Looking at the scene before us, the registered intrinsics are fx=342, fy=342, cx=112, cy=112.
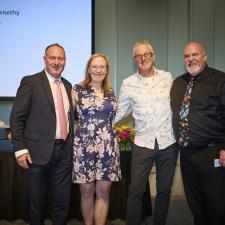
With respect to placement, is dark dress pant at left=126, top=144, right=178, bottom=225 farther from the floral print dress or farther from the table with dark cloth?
the table with dark cloth

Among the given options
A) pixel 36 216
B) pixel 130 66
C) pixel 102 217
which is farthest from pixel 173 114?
pixel 130 66

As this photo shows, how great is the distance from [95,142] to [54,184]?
1.42 ft

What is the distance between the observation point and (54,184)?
254 cm

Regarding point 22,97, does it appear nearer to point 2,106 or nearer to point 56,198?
point 56,198

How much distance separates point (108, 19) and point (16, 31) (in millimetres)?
1054

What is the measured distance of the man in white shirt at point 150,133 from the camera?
2576mm

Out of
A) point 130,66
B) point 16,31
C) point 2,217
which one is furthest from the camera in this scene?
point 130,66

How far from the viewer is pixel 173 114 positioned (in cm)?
256

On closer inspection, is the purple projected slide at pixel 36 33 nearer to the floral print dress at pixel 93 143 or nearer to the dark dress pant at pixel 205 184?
the floral print dress at pixel 93 143

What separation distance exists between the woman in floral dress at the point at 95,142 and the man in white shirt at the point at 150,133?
0.58 ft

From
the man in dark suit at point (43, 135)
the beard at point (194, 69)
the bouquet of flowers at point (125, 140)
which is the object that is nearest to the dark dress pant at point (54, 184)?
the man in dark suit at point (43, 135)

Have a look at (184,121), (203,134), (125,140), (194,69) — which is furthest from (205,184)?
(125,140)

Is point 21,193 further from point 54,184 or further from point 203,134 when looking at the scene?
point 203,134

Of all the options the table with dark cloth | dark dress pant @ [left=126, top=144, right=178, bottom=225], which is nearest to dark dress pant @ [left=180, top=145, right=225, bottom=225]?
dark dress pant @ [left=126, top=144, right=178, bottom=225]
